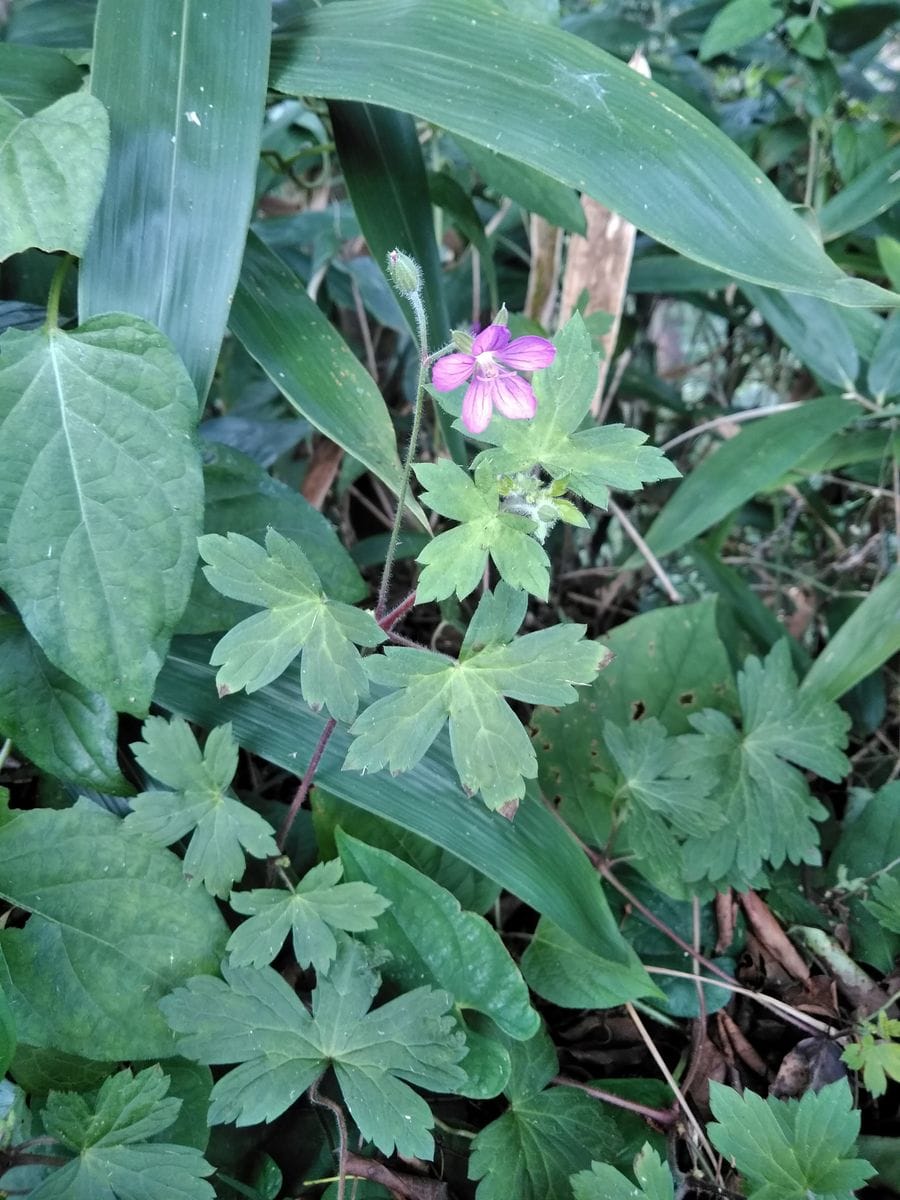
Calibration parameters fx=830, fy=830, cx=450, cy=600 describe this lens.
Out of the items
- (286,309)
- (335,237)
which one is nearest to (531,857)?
(286,309)

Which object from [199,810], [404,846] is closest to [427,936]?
[404,846]

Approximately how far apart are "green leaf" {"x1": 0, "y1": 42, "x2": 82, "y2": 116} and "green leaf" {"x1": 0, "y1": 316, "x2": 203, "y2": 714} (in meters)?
0.26

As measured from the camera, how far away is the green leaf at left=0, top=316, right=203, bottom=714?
1.94ft

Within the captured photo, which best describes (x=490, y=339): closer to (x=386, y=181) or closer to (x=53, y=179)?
(x=53, y=179)

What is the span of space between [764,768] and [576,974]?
0.93 ft

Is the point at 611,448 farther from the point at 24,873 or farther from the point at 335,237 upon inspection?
the point at 335,237

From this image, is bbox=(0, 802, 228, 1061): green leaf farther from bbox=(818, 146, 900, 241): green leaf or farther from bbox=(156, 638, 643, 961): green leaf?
bbox=(818, 146, 900, 241): green leaf

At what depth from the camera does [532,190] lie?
37.0 inches

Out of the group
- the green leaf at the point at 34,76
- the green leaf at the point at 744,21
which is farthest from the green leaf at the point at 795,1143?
the green leaf at the point at 744,21

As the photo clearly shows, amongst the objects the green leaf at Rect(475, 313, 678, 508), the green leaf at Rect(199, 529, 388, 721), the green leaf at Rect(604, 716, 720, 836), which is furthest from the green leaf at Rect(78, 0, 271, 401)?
the green leaf at Rect(604, 716, 720, 836)

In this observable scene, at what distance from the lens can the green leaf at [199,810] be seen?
2.12ft

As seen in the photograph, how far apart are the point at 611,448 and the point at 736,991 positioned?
0.55 meters

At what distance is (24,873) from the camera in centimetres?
65

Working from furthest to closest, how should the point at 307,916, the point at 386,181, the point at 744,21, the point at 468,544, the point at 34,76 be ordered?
the point at 744,21, the point at 386,181, the point at 34,76, the point at 307,916, the point at 468,544
